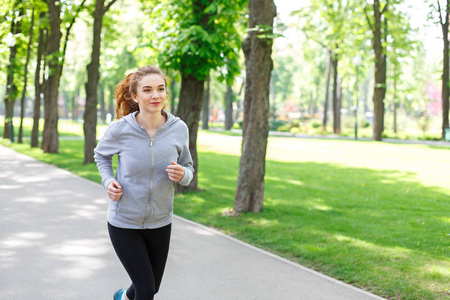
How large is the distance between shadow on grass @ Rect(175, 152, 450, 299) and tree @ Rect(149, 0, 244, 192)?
2105 millimetres

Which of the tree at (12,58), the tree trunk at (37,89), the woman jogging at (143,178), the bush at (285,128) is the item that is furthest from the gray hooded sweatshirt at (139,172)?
the bush at (285,128)

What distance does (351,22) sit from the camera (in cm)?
2738

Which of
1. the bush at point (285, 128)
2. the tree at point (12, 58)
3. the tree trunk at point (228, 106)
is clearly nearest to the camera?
the tree at point (12, 58)

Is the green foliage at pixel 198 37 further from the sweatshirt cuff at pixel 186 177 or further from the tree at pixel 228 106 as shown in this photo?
the tree at pixel 228 106

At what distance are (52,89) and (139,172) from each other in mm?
17529

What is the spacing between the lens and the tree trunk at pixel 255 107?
8.24m

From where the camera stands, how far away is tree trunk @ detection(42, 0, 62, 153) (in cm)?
1897

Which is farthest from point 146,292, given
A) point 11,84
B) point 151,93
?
point 11,84

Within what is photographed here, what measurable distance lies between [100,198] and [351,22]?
21.5 meters

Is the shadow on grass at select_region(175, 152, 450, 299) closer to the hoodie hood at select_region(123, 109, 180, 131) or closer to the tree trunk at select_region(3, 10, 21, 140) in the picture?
the hoodie hood at select_region(123, 109, 180, 131)

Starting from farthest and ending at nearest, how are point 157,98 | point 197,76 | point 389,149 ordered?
point 389,149, point 197,76, point 157,98

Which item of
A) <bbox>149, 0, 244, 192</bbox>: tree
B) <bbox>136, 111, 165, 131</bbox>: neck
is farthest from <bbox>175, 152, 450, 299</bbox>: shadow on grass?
<bbox>136, 111, 165, 131</bbox>: neck

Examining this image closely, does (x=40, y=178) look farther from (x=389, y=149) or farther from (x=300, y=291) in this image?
(x=389, y=149)

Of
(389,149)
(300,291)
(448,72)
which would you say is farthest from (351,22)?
(300,291)
